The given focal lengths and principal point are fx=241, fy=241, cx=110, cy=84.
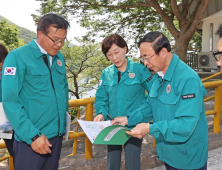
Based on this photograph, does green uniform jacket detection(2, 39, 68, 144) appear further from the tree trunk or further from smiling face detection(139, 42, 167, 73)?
the tree trunk

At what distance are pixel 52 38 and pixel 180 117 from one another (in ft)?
3.99

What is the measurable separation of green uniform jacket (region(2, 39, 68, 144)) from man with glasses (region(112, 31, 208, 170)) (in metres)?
0.69

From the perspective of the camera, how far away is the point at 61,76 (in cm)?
220

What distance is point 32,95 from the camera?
1944 mm

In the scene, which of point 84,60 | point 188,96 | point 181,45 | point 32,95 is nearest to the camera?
point 188,96

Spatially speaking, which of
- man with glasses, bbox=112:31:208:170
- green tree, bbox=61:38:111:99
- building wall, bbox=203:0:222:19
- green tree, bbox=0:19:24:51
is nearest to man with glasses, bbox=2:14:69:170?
man with glasses, bbox=112:31:208:170

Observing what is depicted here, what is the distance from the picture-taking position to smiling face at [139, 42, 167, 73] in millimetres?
1823

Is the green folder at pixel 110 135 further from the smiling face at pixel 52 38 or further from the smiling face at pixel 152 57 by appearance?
the smiling face at pixel 52 38

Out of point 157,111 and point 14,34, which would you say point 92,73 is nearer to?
point 14,34

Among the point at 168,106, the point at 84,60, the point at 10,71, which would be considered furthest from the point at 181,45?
the point at 84,60

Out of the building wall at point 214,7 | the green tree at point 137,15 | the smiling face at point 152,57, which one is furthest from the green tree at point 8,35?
the smiling face at point 152,57

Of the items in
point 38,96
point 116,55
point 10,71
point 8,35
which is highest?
point 8,35

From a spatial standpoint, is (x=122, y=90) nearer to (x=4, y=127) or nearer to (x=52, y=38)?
(x=52, y=38)

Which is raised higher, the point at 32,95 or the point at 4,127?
the point at 32,95
